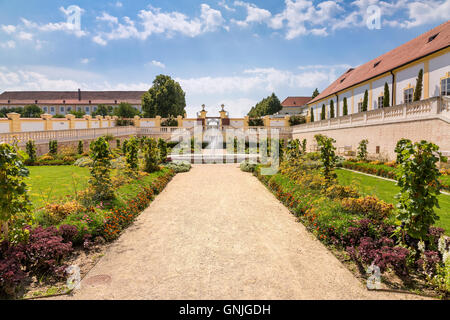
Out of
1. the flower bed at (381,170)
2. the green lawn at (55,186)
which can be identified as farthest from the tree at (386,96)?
the green lawn at (55,186)

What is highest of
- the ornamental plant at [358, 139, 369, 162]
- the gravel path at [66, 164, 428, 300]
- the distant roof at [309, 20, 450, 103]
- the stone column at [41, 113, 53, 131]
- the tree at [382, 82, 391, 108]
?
the distant roof at [309, 20, 450, 103]

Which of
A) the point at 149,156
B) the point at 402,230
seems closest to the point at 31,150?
the point at 149,156

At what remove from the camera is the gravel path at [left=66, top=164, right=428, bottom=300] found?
12.6ft

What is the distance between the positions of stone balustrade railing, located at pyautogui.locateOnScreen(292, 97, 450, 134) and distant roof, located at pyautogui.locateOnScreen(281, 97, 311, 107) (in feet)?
205

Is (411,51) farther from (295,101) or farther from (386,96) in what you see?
(295,101)

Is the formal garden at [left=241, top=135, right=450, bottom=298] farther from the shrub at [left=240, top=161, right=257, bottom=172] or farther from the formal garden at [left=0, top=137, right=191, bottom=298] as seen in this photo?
the shrub at [left=240, top=161, right=257, bottom=172]

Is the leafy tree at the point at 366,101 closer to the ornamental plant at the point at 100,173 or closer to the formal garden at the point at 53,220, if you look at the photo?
the formal garden at the point at 53,220

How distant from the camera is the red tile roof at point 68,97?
287ft

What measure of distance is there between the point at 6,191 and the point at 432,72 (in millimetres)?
25112

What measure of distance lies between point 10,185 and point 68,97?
10417cm

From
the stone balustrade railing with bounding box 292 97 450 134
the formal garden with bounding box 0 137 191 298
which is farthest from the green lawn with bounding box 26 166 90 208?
the stone balustrade railing with bounding box 292 97 450 134

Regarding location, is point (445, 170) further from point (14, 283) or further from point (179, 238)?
point (14, 283)

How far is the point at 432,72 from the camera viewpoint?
19203 mm
